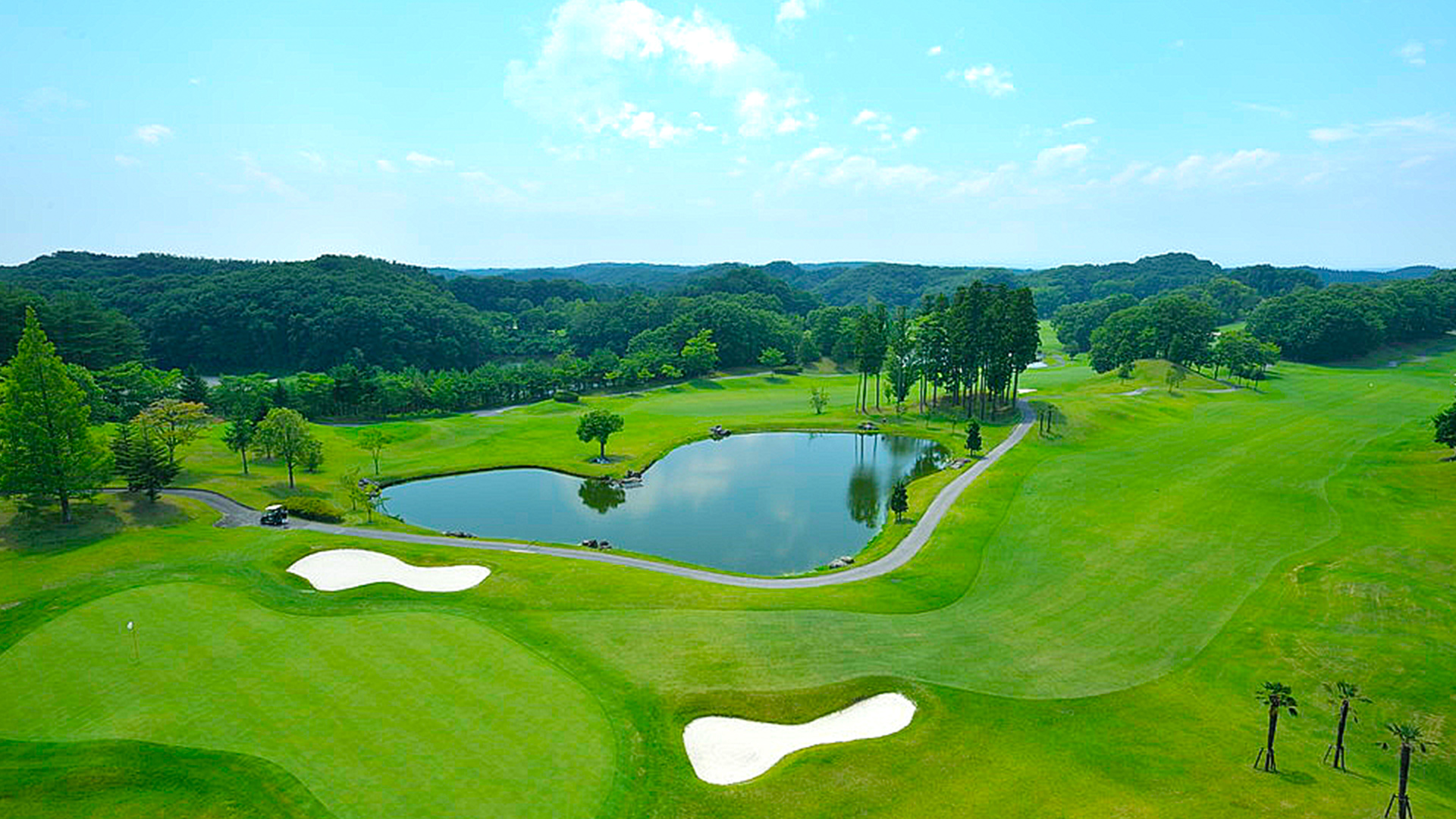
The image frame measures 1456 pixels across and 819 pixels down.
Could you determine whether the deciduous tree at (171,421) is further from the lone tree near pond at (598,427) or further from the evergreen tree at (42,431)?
the lone tree near pond at (598,427)

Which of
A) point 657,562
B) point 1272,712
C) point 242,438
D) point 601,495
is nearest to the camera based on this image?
point 1272,712

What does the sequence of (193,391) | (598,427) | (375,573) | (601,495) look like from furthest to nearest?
(193,391) < (598,427) < (601,495) < (375,573)

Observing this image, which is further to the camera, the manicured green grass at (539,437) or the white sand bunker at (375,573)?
the manicured green grass at (539,437)

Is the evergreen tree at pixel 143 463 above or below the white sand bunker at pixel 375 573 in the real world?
above

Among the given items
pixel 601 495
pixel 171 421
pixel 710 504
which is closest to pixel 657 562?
pixel 710 504

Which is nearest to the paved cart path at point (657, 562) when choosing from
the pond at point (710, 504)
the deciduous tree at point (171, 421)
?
the pond at point (710, 504)

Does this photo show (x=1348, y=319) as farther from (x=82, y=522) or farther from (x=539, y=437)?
(x=82, y=522)
